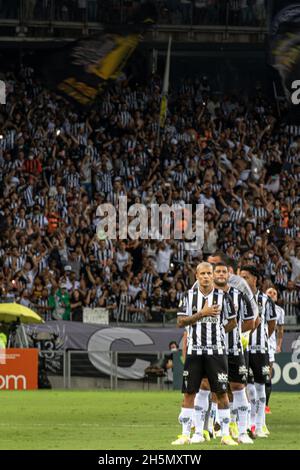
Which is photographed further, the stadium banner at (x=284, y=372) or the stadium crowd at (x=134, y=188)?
the stadium crowd at (x=134, y=188)

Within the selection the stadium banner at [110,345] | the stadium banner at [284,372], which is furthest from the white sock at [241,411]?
the stadium banner at [110,345]

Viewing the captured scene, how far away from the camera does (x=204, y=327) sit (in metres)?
16.0

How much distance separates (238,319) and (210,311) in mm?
1223

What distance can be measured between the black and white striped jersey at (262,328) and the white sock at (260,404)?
1.83ft

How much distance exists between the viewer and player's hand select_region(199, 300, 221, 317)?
51.2ft

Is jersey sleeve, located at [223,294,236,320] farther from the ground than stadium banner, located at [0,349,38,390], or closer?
farther from the ground

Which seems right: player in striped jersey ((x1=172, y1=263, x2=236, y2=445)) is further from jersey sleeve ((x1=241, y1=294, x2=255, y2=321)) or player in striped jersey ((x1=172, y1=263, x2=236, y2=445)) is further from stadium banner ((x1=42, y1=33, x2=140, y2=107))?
stadium banner ((x1=42, y1=33, x2=140, y2=107))

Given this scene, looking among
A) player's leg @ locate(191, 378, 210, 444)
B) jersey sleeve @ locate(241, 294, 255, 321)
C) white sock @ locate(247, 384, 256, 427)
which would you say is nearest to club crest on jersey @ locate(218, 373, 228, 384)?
player's leg @ locate(191, 378, 210, 444)

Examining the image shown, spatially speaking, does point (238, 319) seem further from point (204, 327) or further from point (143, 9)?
point (143, 9)

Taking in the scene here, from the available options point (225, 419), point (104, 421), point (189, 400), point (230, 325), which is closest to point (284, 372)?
point (104, 421)

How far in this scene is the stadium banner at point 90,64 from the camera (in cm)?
4016

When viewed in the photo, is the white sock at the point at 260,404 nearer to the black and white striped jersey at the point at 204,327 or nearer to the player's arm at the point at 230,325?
the player's arm at the point at 230,325

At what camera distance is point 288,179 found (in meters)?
39.1

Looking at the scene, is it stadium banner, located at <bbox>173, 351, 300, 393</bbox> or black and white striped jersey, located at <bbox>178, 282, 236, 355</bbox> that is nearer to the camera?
black and white striped jersey, located at <bbox>178, 282, 236, 355</bbox>
